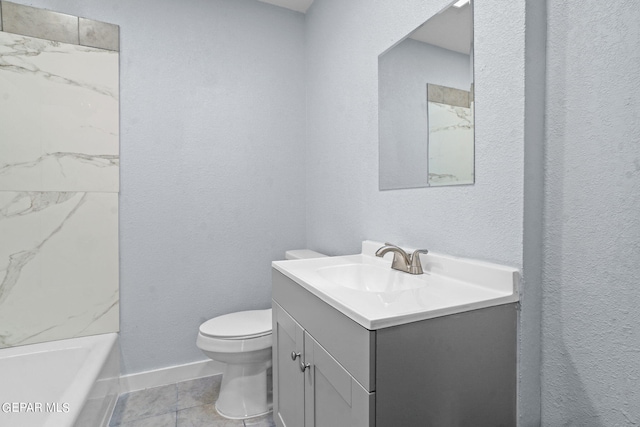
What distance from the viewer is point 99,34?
1886 millimetres

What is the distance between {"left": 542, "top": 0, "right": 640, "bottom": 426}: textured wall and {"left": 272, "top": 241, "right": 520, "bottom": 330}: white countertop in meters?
0.15

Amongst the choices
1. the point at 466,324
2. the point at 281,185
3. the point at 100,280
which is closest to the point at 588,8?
the point at 466,324

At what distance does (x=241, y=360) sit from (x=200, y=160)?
120 centimetres

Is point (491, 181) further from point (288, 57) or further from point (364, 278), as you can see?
point (288, 57)

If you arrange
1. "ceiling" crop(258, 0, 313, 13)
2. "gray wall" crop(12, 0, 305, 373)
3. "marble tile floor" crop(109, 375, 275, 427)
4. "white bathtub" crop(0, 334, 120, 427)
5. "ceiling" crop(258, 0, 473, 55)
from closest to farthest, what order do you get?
"ceiling" crop(258, 0, 473, 55)
"white bathtub" crop(0, 334, 120, 427)
"marble tile floor" crop(109, 375, 275, 427)
"gray wall" crop(12, 0, 305, 373)
"ceiling" crop(258, 0, 313, 13)

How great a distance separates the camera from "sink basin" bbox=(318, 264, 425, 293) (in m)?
1.31

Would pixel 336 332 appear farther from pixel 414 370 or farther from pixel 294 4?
pixel 294 4

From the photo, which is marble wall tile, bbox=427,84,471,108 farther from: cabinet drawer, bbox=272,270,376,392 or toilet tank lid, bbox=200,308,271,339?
toilet tank lid, bbox=200,308,271,339

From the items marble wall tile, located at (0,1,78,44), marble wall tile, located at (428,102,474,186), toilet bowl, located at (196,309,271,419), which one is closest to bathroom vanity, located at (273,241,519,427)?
marble wall tile, located at (428,102,474,186)

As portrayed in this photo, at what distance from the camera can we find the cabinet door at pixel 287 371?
125 centimetres

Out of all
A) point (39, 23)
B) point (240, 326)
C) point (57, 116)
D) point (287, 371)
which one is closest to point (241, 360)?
point (240, 326)

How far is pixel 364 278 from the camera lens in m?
1.45

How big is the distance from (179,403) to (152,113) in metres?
1.66

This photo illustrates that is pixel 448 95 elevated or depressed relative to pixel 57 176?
elevated
